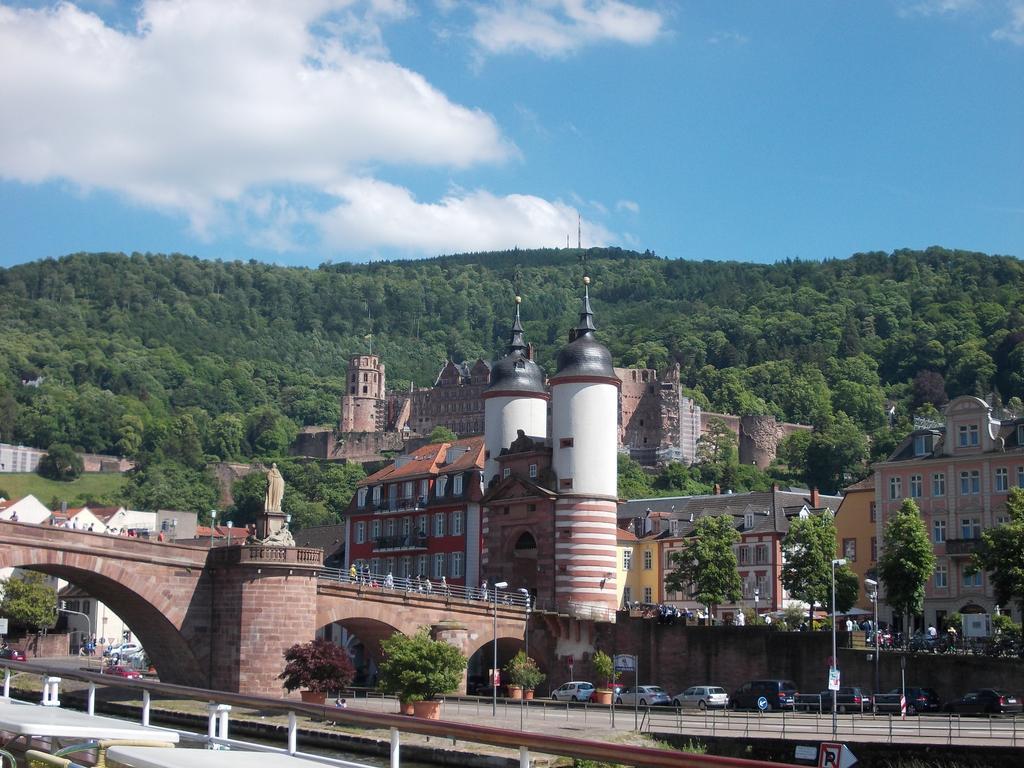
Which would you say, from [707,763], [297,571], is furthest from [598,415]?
[707,763]

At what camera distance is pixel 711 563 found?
224 feet

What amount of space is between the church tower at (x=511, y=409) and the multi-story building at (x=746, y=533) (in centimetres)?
1075

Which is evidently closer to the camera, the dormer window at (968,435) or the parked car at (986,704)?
the parked car at (986,704)

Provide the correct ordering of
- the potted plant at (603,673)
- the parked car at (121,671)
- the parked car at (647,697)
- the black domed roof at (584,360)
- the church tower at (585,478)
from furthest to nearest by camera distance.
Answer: the parked car at (121,671) < the black domed roof at (584,360) < the church tower at (585,478) < the potted plant at (603,673) < the parked car at (647,697)

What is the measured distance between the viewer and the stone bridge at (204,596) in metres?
52.0

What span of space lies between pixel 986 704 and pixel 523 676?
2063 centimetres

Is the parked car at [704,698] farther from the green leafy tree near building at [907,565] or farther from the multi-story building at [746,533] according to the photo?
the multi-story building at [746,533]

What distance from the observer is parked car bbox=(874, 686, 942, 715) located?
49719 mm

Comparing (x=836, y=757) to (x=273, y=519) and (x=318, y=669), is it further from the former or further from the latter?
(x=273, y=519)

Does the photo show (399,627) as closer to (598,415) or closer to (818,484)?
(598,415)

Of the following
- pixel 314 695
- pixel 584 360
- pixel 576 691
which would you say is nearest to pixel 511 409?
pixel 584 360

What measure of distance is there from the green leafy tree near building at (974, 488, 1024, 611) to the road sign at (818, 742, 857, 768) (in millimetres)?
31261

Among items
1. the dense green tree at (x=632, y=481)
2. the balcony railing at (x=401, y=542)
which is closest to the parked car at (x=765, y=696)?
the balcony railing at (x=401, y=542)

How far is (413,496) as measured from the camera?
80.4m
